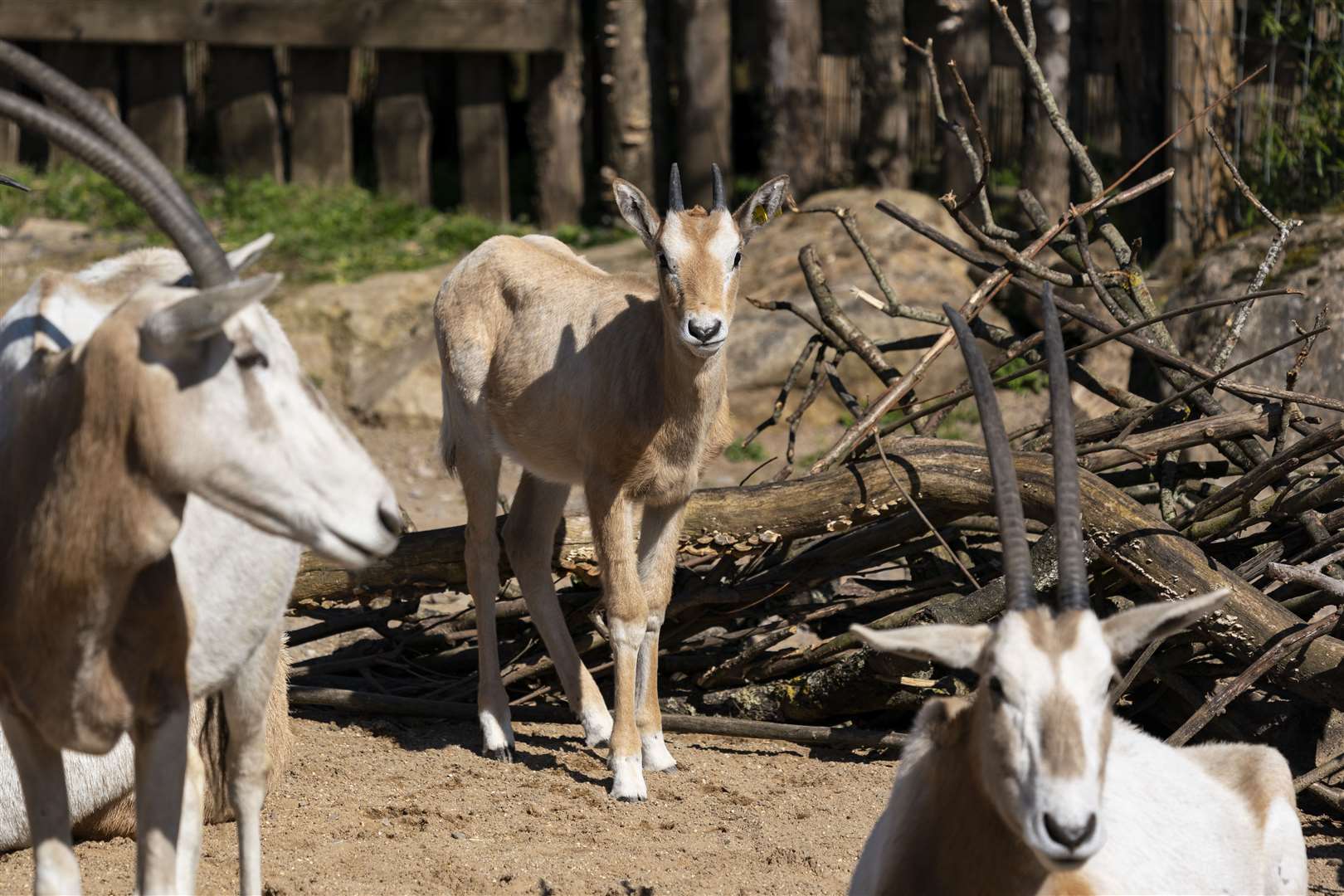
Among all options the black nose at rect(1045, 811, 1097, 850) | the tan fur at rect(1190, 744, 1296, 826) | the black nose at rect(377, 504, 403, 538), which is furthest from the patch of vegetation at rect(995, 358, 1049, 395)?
the black nose at rect(377, 504, 403, 538)

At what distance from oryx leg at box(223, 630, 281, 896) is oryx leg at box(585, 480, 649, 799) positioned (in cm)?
167

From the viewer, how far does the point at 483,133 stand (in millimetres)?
12312

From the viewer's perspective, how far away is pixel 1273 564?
457 cm

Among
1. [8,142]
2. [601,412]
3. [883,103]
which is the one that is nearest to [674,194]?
[601,412]

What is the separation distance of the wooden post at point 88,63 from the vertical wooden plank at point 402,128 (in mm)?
1980

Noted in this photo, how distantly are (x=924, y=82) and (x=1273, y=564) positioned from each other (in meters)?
8.69

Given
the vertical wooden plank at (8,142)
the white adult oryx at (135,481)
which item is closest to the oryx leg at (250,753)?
the white adult oryx at (135,481)

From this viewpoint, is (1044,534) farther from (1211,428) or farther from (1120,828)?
(1120,828)

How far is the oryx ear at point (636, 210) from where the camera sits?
581 centimetres

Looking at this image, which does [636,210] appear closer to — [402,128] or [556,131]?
[556,131]

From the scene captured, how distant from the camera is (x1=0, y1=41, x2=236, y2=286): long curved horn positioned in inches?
120

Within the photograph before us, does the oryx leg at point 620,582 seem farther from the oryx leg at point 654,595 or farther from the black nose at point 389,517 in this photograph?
the black nose at point 389,517

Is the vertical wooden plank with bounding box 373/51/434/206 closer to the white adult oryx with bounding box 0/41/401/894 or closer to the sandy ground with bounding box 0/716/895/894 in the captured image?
the sandy ground with bounding box 0/716/895/894

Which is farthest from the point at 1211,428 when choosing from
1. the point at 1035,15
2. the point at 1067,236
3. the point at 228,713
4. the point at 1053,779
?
the point at 1035,15
